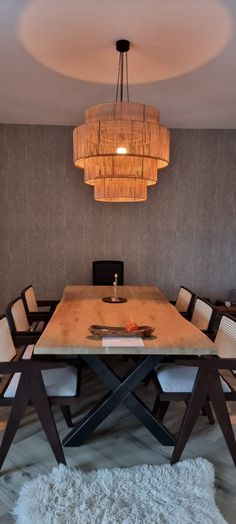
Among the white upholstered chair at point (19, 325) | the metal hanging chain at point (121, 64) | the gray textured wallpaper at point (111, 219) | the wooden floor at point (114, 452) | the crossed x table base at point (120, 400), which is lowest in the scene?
the wooden floor at point (114, 452)

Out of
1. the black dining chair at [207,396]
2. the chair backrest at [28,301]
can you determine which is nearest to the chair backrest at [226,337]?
the black dining chair at [207,396]

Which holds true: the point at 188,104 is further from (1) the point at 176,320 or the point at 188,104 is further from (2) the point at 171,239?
(1) the point at 176,320

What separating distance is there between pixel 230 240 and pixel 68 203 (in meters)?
2.21

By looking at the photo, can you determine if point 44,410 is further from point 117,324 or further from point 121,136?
point 121,136

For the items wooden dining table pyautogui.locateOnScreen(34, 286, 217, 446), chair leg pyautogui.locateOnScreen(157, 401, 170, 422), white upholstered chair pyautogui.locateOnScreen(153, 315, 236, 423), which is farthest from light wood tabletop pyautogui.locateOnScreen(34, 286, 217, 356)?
chair leg pyautogui.locateOnScreen(157, 401, 170, 422)

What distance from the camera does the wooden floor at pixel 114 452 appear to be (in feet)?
6.09

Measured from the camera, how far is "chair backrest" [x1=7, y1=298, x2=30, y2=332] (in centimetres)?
244

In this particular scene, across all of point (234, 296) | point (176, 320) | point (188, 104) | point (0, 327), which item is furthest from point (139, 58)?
point (234, 296)

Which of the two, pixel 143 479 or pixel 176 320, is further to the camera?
pixel 176 320

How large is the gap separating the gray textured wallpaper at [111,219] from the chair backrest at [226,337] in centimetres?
238

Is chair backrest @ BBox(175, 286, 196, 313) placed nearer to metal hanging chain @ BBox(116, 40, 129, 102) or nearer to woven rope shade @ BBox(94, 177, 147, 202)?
woven rope shade @ BBox(94, 177, 147, 202)

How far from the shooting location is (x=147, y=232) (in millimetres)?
4676

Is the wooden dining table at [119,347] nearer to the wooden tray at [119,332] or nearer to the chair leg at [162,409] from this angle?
the wooden tray at [119,332]

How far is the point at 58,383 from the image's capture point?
2066 millimetres
